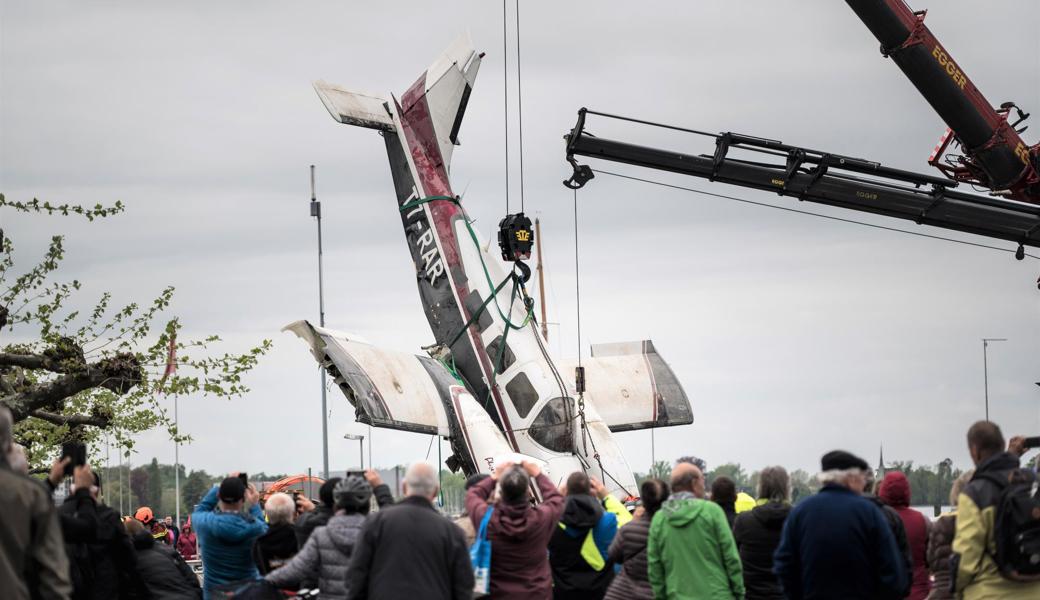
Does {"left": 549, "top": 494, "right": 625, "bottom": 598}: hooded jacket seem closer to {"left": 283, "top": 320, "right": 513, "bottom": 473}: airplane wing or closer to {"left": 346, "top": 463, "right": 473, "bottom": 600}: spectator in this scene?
{"left": 346, "top": 463, "right": 473, "bottom": 600}: spectator

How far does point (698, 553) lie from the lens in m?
10.3

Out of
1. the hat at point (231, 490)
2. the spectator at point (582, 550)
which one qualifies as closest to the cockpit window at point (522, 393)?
the spectator at point (582, 550)

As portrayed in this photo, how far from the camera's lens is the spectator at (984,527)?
905 cm

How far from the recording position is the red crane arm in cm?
2094

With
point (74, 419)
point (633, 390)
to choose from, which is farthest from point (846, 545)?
point (633, 390)

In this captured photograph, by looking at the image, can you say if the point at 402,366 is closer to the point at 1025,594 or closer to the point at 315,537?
the point at 315,537

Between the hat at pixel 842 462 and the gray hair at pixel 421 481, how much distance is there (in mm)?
2637

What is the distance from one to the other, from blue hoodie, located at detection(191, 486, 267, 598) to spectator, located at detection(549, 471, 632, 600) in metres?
2.53

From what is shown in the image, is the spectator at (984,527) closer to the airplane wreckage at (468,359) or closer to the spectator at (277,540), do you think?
the spectator at (277,540)

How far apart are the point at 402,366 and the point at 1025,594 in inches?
608

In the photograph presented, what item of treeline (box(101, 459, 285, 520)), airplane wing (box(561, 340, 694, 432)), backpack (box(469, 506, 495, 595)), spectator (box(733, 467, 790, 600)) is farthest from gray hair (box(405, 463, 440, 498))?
treeline (box(101, 459, 285, 520))

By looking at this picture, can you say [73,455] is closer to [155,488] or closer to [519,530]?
[519,530]

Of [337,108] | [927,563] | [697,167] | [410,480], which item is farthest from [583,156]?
[410,480]

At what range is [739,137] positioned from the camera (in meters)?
23.1
